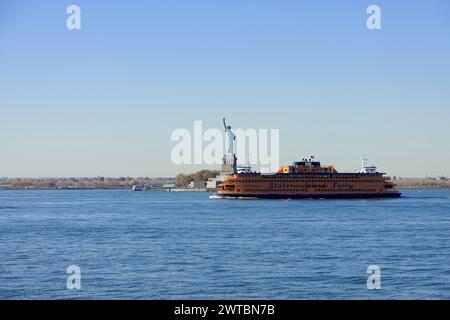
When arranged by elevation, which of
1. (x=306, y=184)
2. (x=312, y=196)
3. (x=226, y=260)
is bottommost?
(x=226, y=260)

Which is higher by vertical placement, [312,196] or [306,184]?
[306,184]

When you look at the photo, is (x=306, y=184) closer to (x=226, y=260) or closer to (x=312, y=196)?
(x=312, y=196)

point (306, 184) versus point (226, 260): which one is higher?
point (306, 184)

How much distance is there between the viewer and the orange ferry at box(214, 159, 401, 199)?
8006 centimetres

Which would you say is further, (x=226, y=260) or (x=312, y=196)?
(x=312, y=196)

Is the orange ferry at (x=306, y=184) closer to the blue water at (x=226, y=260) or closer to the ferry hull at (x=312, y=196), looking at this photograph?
the ferry hull at (x=312, y=196)

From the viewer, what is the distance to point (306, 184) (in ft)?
266

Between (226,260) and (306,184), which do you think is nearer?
(226,260)

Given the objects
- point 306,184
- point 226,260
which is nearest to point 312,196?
point 306,184

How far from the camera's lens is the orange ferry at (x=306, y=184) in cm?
8006

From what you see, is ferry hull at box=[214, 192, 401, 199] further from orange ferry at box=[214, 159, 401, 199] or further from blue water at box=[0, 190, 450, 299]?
blue water at box=[0, 190, 450, 299]

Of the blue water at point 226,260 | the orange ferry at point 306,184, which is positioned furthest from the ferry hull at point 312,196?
the blue water at point 226,260
